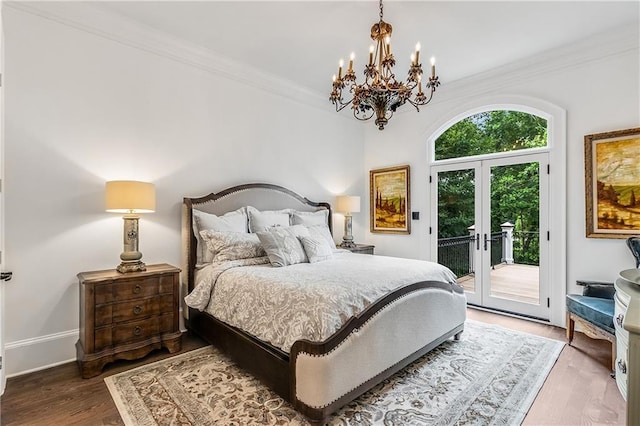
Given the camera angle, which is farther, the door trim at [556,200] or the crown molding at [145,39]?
the door trim at [556,200]

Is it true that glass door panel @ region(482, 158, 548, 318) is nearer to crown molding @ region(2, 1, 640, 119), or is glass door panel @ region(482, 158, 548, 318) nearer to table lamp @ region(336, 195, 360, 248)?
crown molding @ region(2, 1, 640, 119)

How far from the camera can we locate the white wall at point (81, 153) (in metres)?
2.45

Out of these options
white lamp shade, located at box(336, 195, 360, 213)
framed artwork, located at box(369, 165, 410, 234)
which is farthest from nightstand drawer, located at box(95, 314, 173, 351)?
framed artwork, located at box(369, 165, 410, 234)

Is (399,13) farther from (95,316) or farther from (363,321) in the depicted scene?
(95,316)

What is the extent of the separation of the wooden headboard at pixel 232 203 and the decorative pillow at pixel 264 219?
0.19 m

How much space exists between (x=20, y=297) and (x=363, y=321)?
2.71 meters

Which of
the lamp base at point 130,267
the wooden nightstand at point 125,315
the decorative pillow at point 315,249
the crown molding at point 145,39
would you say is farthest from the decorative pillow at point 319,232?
the crown molding at point 145,39

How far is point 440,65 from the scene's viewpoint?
3752 mm

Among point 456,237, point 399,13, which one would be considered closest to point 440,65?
point 399,13

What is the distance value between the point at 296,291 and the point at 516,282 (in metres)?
3.22

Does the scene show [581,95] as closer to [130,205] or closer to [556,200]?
[556,200]

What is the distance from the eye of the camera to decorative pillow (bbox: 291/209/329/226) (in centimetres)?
393

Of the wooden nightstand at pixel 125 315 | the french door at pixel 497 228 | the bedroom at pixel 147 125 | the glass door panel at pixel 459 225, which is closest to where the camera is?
the wooden nightstand at pixel 125 315

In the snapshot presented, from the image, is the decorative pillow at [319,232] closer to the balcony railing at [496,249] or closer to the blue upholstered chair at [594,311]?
the balcony railing at [496,249]
